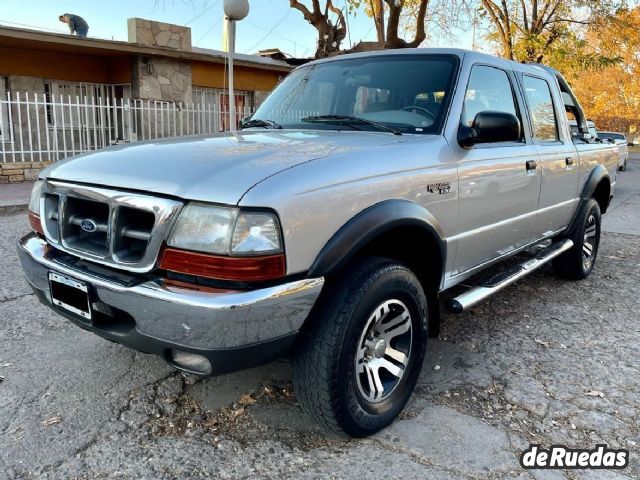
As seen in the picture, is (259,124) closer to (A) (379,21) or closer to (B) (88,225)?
(B) (88,225)

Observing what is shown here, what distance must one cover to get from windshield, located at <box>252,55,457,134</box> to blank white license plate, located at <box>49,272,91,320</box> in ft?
5.50

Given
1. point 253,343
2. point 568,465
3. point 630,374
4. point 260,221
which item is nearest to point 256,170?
point 260,221

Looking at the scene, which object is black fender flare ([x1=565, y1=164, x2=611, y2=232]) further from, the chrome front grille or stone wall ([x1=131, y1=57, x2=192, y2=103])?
→ stone wall ([x1=131, y1=57, x2=192, y2=103])

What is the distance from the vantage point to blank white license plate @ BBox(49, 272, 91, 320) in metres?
2.26

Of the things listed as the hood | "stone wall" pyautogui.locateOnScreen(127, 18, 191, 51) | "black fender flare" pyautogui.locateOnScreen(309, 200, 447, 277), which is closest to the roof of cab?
the hood

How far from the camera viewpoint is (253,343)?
2033 millimetres

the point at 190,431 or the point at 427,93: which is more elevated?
the point at 427,93

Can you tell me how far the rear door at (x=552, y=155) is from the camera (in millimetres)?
4000

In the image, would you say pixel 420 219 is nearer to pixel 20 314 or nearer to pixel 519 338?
pixel 519 338

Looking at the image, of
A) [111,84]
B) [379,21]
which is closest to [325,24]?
[379,21]

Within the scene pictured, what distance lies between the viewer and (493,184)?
3.27 metres

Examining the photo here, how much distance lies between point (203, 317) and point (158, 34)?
47.8 feet

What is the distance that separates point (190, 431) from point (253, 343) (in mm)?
798

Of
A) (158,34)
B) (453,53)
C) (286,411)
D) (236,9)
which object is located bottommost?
(286,411)
